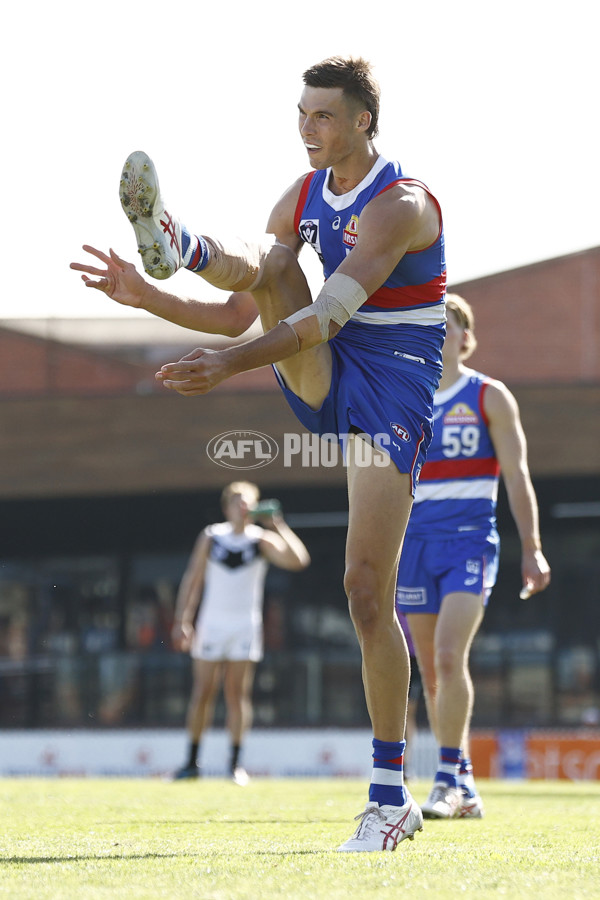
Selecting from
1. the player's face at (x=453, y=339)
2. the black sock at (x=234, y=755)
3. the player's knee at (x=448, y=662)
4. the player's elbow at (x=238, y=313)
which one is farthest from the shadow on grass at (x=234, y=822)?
the black sock at (x=234, y=755)

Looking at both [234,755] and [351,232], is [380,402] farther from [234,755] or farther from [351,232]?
[234,755]

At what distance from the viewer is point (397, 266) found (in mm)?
4391

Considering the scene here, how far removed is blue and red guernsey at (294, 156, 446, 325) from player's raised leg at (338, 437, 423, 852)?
0.51 meters

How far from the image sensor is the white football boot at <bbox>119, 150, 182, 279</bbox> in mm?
3967

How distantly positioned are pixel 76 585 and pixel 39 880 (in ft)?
71.8

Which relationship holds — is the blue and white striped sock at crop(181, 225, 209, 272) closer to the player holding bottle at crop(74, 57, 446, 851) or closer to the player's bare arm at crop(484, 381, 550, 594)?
the player holding bottle at crop(74, 57, 446, 851)

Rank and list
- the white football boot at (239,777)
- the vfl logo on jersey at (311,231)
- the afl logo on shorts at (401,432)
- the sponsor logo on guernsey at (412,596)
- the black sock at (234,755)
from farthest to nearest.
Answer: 1. the black sock at (234,755)
2. the white football boot at (239,777)
3. the sponsor logo on guernsey at (412,596)
4. the vfl logo on jersey at (311,231)
5. the afl logo on shorts at (401,432)

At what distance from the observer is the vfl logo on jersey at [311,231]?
4598 millimetres

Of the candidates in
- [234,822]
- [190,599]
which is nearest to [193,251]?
→ [234,822]

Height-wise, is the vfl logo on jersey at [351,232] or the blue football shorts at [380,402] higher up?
the vfl logo on jersey at [351,232]

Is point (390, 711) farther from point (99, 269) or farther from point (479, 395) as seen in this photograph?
point (479, 395)

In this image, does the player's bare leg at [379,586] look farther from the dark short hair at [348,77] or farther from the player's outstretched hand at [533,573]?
the player's outstretched hand at [533,573]

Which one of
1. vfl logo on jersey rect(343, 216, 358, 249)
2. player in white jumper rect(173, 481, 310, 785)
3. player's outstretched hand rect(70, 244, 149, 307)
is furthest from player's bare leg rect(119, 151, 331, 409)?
player in white jumper rect(173, 481, 310, 785)

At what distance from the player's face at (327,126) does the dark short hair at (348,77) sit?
26mm
